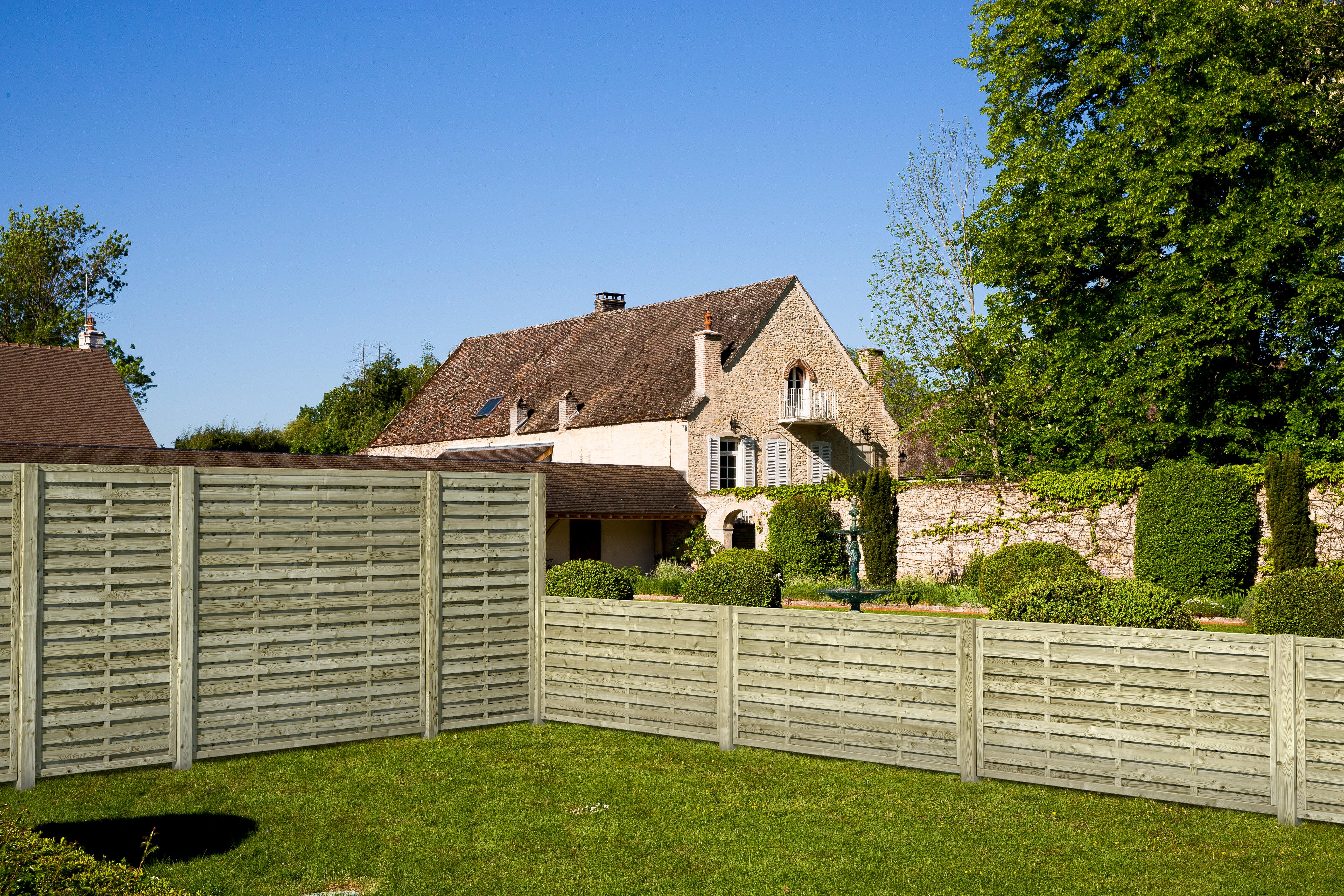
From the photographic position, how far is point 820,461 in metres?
35.5

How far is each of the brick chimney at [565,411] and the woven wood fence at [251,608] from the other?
2518cm

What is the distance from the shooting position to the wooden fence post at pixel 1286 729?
7059 millimetres

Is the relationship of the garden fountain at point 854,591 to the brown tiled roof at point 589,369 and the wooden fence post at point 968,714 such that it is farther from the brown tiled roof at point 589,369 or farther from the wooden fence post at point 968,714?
the brown tiled roof at point 589,369

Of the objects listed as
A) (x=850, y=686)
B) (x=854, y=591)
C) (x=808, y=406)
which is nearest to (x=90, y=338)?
(x=808, y=406)

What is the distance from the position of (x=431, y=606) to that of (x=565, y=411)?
2614 centimetres

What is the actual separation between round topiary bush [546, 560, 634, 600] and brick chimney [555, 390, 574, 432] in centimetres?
2260

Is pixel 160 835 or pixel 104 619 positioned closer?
pixel 160 835

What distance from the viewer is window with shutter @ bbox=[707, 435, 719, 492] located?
3241 centimetres

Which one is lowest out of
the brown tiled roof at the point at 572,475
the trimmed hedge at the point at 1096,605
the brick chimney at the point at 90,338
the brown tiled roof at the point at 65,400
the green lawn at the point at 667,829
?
the green lawn at the point at 667,829

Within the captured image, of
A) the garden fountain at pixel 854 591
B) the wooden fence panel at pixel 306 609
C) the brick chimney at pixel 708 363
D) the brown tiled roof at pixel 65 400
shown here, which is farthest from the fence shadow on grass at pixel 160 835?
the brick chimney at pixel 708 363

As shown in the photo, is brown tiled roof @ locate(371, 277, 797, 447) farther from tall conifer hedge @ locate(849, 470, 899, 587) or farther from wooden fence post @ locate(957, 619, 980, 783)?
wooden fence post @ locate(957, 619, 980, 783)

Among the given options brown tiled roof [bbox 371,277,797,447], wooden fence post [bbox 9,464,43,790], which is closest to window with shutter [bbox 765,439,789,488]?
brown tiled roof [bbox 371,277,797,447]

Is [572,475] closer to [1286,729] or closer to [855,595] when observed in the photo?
[855,595]

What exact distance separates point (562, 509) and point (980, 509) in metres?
10.5
